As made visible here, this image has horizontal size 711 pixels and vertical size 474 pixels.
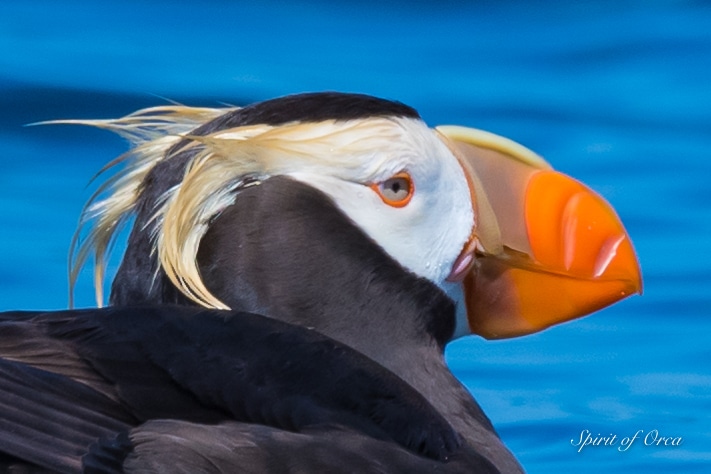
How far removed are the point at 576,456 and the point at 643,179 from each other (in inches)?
64.3

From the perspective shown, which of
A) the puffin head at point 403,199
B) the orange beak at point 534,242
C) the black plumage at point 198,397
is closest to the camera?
the black plumage at point 198,397

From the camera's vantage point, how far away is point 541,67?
7.05 metres

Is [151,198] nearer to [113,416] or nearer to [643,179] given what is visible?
[113,416]

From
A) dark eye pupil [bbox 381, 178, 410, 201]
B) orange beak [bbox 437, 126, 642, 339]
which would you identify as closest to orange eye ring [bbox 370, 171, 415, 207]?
dark eye pupil [bbox 381, 178, 410, 201]

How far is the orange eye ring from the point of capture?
3.27 meters

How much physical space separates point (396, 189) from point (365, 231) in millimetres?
108

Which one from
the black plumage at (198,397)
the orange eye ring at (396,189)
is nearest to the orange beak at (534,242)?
the orange eye ring at (396,189)

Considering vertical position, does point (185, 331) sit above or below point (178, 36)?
below

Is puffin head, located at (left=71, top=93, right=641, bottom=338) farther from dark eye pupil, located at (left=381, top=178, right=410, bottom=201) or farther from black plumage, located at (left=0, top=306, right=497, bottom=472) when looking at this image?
black plumage, located at (left=0, top=306, right=497, bottom=472)

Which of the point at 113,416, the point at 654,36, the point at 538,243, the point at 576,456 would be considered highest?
the point at 654,36

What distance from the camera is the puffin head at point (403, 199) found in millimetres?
3178

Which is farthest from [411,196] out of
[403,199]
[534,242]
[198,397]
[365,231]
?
[198,397]

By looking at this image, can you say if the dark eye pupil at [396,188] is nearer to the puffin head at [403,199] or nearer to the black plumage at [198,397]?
the puffin head at [403,199]

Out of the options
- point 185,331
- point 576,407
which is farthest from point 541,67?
point 185,331
